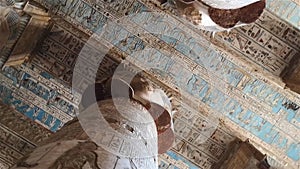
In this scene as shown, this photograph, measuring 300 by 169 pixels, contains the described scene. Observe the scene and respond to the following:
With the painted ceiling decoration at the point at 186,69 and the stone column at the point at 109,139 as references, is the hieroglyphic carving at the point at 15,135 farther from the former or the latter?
the stone column at the point at 109,139

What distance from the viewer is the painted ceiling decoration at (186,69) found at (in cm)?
454

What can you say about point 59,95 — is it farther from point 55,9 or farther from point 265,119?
point 265,119

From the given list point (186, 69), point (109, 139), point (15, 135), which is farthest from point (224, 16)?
point (15, 135)

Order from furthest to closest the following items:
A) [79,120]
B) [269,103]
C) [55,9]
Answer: [269,103], [55,9], [79,120]

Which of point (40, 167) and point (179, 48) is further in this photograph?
point (179, 48)

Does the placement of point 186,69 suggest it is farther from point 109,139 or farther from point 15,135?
point 109,139

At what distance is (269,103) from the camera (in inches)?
190

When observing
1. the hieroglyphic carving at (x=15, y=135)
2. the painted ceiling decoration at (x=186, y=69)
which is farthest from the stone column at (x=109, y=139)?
the hieroglyphic carving at (x=15, y=135)

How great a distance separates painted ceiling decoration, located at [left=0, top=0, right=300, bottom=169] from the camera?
4.54 m

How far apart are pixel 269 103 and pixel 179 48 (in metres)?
0.88

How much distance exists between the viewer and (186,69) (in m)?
4.76

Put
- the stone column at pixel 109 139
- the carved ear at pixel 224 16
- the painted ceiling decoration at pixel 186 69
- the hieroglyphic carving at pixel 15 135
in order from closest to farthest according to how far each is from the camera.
Result: 1. the stone column at pixel 109 139
2. the carved ear at pixel 224 16
3. the painted ceiling decoration at pixel 186 69
4. the hieroglyphic carving at pixel 15 135

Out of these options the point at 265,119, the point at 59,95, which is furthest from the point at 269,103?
the point at 59,95

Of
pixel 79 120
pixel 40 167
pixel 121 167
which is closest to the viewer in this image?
pixel 40 167
